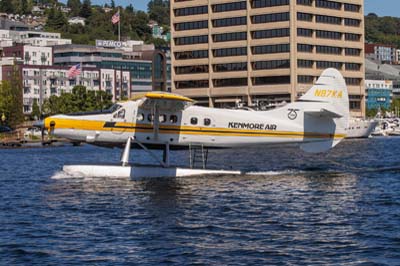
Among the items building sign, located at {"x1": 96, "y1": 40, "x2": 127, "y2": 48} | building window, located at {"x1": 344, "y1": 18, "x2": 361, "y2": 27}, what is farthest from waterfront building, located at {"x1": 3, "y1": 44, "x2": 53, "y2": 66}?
building window, located at {"x1": 344, "y1": 18, "x2": 361, "y2": 27}

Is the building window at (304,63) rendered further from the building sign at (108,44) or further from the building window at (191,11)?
the building sign at (108,44)

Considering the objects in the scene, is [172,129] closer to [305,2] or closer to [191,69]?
[305,2]

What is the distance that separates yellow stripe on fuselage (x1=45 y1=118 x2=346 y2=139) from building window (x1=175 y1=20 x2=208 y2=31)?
327 ft

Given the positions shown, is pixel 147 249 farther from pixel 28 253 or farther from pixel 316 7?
pixel 316 7

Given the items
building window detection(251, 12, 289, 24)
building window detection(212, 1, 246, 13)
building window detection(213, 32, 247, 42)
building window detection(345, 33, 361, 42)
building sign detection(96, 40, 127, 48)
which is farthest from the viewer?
building sign detection(96, 40, 127, 48)

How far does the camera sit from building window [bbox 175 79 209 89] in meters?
136

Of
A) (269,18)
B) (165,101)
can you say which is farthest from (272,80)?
(165,101)

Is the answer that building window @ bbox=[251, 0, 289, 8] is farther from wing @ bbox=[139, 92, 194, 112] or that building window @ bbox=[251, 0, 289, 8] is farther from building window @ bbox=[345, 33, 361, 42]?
wing @ bbox=[139, 92, 194, 112]

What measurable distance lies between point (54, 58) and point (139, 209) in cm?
15230

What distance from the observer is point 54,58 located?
6811 inches

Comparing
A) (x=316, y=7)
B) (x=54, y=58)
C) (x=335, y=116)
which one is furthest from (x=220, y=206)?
(x=54, y=58)

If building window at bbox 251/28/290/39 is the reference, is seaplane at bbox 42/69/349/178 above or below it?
below

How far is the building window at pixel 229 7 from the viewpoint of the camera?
424 feet

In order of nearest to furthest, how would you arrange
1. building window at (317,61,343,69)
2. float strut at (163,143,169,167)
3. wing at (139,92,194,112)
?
wing at (139,92,194,112) → float strut at (163,143,169,167) → building window at (317,61,343,69)
